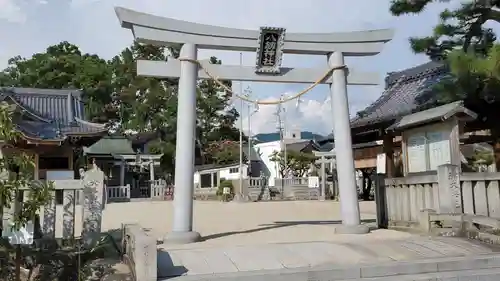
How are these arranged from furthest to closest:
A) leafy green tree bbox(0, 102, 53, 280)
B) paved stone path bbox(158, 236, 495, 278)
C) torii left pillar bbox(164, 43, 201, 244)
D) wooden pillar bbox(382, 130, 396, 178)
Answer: wooden pillar bbox(382, 130, 396, 178), torii left pillar bbox(164, 43, 201, 244), paved stone path bbox(158, 236, 495, 278), leafy green tree bbox(0, 102, 53, 280)

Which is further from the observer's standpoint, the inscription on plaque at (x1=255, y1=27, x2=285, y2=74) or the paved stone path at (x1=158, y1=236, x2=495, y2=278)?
the inscription on plaque at (x1=255, y1=27, x2=285, y2=74)

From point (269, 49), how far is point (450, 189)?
4.46 meters

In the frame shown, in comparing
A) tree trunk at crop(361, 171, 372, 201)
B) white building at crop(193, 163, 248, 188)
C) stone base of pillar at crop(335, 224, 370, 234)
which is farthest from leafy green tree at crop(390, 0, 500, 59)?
white building at crop(193, 163, 248, 188)

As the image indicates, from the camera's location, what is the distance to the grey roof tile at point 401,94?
1125 centimetres

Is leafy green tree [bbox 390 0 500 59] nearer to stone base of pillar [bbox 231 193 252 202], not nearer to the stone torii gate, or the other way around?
the stone torii gate

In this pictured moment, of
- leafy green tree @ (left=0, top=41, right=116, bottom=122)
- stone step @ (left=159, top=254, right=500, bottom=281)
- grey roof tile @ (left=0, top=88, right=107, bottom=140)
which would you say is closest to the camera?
stone step @ (left=159, top=254, right=500, bottom=281)

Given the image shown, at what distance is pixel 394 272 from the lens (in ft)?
17.5

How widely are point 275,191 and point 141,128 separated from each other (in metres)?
14.6

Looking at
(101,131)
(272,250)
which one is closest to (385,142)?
(272,250)

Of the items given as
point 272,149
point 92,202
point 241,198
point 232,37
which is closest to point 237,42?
point 232,37

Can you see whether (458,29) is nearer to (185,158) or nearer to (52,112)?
(185,158)

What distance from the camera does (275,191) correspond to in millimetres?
30359

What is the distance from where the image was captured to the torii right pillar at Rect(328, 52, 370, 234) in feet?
30.0

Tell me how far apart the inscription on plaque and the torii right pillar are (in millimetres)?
1226
